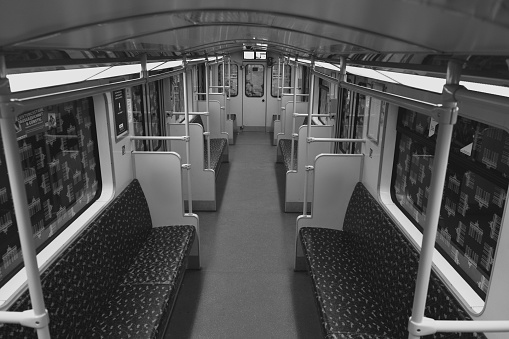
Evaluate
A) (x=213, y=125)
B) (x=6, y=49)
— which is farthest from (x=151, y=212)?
(x=213, y=125)

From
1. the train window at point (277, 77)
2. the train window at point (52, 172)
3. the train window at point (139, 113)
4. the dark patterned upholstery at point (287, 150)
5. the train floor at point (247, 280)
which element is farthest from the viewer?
the train window at point (277, 77)

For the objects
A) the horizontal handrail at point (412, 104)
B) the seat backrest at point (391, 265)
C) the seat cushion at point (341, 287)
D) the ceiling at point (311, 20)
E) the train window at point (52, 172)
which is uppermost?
the ceiling at point (311, 20)

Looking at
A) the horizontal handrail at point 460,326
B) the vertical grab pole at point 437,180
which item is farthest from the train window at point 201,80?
the horizontal handrail at point 460,326

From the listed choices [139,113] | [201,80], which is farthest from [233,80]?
[139,113]

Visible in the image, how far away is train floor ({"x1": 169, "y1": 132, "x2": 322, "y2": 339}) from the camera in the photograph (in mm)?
3371

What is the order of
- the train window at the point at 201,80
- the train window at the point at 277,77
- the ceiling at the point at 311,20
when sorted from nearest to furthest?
the ceiling at the point at 311,20 → the train window at the point at 201,80 → the train window at the point at 277,77

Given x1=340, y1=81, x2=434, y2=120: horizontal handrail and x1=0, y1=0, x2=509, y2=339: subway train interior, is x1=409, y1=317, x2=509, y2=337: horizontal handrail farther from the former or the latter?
x1=340, y1=81, x2=434, y2=120: horizontal handrail

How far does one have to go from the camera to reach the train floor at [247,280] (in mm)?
3371

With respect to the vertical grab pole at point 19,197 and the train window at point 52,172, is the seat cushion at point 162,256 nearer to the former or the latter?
the train window at point 52,172

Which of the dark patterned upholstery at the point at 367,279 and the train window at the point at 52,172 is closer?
the train window at the point at 52,172

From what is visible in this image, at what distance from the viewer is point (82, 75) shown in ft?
9.05

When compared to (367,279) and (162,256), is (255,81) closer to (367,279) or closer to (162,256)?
(162,256)

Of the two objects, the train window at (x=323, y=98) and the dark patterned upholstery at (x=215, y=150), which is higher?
the train window at (x=323, y=98)

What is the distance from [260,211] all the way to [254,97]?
6.73 m
